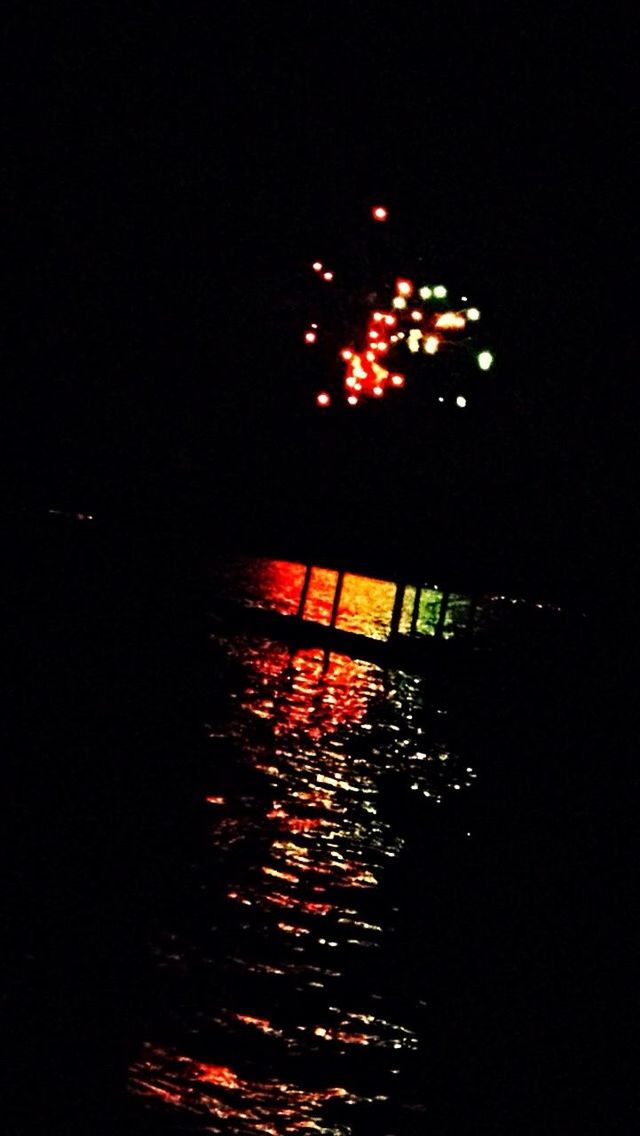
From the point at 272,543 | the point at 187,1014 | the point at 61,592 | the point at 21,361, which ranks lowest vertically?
the point at 187,1014

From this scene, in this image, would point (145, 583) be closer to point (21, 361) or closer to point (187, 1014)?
point (21, 361)

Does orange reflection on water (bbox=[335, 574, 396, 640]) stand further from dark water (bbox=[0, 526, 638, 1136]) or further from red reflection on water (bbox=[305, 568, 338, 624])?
dark water (bbox=[0, 526, 638, 1136])

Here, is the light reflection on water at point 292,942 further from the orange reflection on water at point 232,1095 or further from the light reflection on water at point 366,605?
the light reflection on water at point 366,605

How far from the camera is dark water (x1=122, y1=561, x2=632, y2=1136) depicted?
4.13 m

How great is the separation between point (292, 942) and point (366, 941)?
0.56m

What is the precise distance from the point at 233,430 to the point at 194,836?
2664 centimetres

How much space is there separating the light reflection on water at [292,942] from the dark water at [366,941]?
1cm

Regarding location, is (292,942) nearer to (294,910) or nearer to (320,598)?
(294,910)

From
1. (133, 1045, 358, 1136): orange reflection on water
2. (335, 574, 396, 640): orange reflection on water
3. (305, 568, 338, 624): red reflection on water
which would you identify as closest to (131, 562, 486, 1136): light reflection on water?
(133, 1045, 358, 1136): orange reflection on water


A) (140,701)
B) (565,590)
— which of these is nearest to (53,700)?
(140,701)

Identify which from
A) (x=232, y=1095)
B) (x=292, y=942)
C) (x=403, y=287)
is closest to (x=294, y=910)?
(x=292, y=942)

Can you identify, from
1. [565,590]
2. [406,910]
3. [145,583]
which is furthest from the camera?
[565,590]

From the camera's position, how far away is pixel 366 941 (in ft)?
18.5

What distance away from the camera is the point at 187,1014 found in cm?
442
